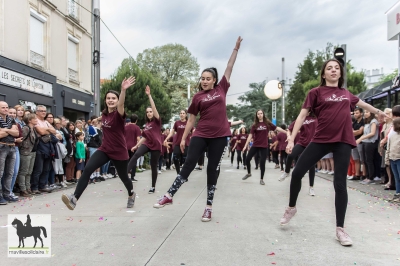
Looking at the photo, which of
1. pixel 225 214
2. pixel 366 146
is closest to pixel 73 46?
pixel 366 146

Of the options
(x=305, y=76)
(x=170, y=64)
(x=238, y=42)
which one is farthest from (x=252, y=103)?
(x=238, y=42)

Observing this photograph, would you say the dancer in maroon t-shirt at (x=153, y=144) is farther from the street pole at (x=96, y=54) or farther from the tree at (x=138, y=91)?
the tree at (x=138, y=91)

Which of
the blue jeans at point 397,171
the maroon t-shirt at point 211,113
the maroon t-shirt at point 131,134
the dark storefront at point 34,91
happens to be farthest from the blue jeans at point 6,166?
the blue jeans at point 397,171

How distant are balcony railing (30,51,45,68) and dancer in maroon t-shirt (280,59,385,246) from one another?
14351 mm

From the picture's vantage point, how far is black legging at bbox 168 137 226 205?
5012mm

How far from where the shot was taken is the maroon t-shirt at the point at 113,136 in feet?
18.1

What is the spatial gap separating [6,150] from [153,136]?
9.19 feet

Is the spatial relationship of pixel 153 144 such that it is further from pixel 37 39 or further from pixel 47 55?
pixel 47 55

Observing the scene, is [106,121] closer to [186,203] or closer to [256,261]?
[186,203]

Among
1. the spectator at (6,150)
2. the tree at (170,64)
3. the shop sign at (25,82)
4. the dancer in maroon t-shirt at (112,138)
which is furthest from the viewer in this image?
the tree at (170,64)

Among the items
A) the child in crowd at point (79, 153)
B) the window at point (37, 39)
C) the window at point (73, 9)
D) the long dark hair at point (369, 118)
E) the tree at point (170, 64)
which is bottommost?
Result: the child in crowd at point (79, 153)

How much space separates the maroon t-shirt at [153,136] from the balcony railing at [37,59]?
10.0 meters

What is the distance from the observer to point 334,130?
13.7ft

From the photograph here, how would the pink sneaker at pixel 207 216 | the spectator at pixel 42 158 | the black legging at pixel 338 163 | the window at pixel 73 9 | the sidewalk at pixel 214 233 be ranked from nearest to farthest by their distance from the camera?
the sidewalk at pixel 214 233 < the black legging at pixel 338 163 < the pink sneaker at pixel 207 216 < the spectator at pixel 42 158 < the window at pixel 73 9
